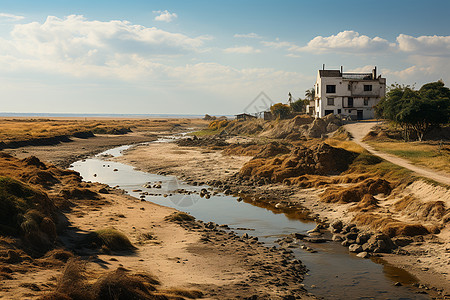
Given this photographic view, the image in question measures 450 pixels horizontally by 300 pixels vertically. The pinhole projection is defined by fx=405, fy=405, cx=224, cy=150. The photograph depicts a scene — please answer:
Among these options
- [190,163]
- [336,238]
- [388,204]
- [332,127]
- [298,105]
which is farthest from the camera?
[298,105]

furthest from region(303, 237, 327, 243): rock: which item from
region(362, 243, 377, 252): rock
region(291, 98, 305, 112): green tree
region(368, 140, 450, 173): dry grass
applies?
region(291, 98, 305, 112): green tree

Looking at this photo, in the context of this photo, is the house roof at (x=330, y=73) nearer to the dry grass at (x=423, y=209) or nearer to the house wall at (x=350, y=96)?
the house wall at (x=350, y=96)

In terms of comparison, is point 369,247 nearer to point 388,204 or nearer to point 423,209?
point 423,209

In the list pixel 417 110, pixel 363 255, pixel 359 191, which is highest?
pixel 417 110

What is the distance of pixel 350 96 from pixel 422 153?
44774mm

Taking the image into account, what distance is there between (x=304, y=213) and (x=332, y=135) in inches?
1599

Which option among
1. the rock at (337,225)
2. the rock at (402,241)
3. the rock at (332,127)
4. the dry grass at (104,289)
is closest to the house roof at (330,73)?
the rock at (332,127)

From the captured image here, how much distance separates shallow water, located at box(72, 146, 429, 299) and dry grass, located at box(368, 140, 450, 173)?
12.8 m

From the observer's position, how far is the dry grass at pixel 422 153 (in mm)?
30247

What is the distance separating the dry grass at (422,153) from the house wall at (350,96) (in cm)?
3274

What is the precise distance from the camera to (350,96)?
7988 cm

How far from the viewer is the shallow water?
14.0 metres

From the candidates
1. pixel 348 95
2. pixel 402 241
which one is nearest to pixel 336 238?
pixel 402 241

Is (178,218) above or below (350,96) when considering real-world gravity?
below
